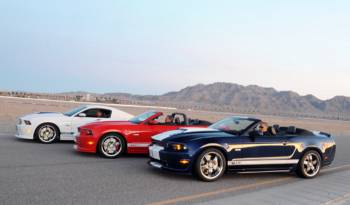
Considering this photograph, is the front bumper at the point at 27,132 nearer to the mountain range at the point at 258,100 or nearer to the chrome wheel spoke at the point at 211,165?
the chrome wheel spoke at the point at 211,165

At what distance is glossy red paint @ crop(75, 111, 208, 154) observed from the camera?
445 inches

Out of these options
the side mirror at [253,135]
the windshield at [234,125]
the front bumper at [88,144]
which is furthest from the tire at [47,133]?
the side mirror at [253,135]

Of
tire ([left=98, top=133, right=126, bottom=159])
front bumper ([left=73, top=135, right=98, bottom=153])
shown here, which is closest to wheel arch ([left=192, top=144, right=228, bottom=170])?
tire ([left=98, top=133, right=126, bottom=159])

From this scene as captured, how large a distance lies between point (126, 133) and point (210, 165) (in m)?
3.15

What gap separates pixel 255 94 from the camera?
18800cm

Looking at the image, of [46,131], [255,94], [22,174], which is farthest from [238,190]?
[255,94]

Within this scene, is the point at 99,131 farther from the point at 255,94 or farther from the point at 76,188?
the point at 255,94

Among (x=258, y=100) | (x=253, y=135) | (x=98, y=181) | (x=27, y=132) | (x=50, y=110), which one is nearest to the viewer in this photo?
(x=98, y=181)

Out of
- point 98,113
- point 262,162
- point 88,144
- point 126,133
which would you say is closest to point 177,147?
point 262,162

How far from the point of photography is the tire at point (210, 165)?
891 centimetres

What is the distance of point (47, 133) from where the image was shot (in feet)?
44.9

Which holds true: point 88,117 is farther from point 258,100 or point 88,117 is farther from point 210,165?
point 258,100

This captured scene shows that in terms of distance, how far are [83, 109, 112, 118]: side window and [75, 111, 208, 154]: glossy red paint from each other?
2.72 metres

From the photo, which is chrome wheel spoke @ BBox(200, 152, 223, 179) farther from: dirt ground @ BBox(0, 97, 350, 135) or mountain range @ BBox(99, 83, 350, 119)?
mountain range @ BBox(99, 83, 350, 119)
